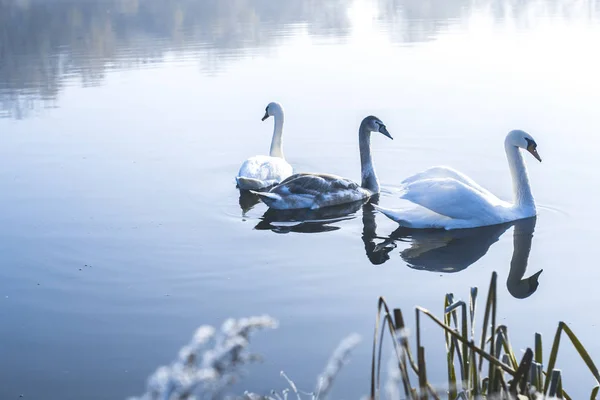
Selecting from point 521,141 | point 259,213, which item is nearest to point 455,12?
point 521,141

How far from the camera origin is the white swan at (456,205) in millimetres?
8695

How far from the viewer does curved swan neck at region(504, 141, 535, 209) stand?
917 centimetres

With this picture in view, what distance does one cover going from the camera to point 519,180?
9.34 meters

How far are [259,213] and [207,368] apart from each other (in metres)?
8.13

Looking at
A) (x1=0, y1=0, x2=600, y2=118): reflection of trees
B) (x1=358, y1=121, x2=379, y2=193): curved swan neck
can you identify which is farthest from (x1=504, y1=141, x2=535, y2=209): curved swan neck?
(x1=0, y1=0, x2=600, y2=118): reflection of trees

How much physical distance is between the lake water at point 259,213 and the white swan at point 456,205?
17 cm

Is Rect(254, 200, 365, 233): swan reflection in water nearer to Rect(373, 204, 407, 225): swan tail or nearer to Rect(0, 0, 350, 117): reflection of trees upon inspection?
Rect(373, 204, 407, 225): swan tail

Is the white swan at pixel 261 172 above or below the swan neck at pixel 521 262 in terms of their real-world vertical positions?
above

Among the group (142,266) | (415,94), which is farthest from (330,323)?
(415,94)

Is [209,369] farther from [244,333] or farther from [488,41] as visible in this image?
[488,41]

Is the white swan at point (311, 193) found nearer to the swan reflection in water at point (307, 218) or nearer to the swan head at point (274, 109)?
the swan reflection in water at point (307, 218)

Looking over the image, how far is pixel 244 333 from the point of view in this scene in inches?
73.4

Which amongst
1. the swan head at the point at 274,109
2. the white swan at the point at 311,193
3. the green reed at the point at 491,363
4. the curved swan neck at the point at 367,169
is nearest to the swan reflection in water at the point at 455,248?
the white swan at the point at 311,193

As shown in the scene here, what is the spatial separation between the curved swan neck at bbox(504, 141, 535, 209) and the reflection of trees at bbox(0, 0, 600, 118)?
34.9ft
